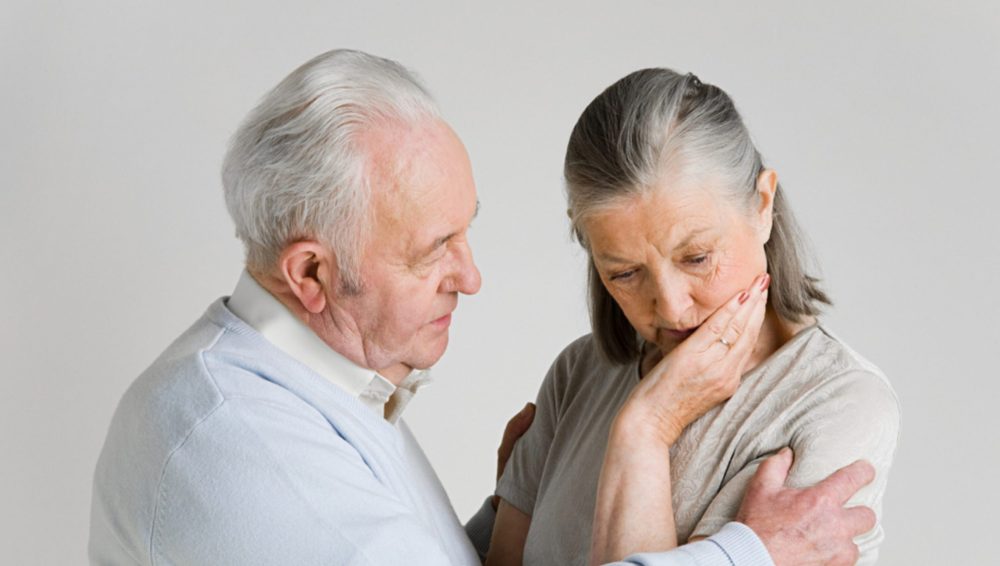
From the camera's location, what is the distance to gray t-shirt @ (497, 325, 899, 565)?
1.92 metres

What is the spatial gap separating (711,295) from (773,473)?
0.30 metres

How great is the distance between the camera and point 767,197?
2.07 m

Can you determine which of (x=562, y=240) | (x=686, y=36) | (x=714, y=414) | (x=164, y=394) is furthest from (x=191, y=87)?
(x=714, y=414)

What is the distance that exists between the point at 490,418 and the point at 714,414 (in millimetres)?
1654

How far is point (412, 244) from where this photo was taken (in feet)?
6.52

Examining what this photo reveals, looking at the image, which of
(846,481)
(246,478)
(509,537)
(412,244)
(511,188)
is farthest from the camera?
(511,188)

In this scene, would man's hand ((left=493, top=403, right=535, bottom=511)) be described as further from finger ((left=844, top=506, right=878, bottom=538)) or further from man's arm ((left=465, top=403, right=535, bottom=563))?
finger ((left=844, top=506, right=878, bottom=538))

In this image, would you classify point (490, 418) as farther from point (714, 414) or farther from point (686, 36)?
point (714, 414)

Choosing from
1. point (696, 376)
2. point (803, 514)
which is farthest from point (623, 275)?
point (803, 514)

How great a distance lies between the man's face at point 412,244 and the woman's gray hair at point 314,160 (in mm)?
24

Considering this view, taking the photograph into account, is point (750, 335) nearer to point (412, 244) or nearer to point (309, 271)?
point (412, 244)

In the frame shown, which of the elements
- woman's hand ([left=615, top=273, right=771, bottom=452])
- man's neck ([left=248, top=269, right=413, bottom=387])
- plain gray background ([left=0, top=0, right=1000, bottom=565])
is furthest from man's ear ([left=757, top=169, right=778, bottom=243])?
plain gray background ([left=0, top=0, right=1000, bottom=565])

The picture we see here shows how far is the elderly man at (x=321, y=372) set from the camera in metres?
1.79

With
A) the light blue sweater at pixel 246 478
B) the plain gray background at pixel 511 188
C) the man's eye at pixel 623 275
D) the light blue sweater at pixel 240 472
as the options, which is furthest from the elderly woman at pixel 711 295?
the plain gray background at pixel 511 188
